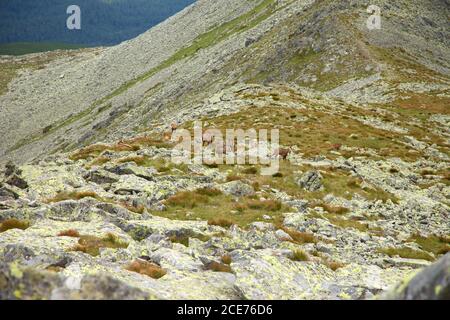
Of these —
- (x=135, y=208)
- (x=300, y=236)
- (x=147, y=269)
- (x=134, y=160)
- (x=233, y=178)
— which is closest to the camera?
(x=147, y=269)

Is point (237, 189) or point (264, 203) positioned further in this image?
point (237, 189)

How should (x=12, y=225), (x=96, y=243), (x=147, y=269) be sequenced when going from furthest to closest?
(x=12, y=225) < (x=96, y=243) < (x=147, y=269)

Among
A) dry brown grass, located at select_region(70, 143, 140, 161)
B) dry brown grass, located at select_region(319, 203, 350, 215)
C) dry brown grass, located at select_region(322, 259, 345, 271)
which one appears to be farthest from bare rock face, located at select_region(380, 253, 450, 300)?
dry brown grass, located at select_region(70, 143, 140, 161)

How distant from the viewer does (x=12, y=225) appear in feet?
53.4

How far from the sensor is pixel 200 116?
49531 millimetres

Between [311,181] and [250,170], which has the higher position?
[250,170]

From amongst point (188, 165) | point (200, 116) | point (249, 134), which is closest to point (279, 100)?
point (200, 116)

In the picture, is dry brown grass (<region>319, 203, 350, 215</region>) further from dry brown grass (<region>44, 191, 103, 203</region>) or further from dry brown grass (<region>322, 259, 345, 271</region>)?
dry brown grass (<region>44, 191, 103, 203</region>)

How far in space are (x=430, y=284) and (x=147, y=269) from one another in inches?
311

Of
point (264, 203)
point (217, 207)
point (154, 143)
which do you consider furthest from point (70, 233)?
point (154, 143)

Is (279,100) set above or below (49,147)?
above

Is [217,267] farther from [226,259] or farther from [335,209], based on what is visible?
[335,209]

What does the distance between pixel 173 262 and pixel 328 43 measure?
85654 millimetres
